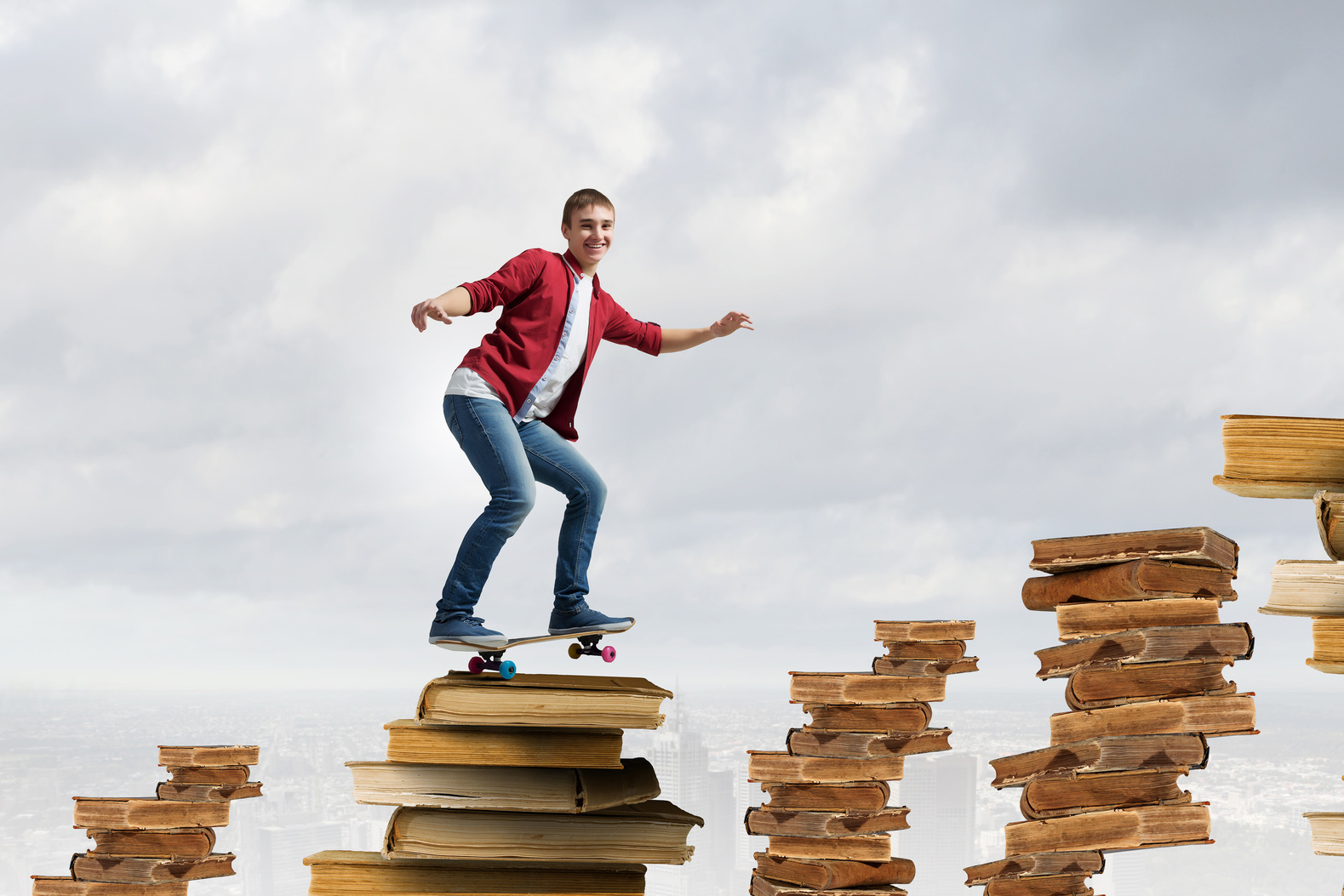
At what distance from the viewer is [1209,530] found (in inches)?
234

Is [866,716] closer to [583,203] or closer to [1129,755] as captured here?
[1129,755]

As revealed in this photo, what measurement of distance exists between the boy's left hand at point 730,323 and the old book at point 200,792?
15.8 ft

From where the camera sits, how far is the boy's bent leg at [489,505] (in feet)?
15.0

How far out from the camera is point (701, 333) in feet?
17.2

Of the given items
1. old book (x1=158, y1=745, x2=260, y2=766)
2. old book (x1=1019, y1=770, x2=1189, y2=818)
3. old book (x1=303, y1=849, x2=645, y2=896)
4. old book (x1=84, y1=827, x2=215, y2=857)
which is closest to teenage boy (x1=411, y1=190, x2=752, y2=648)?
old book (x1=303, y1=849, x2=645, y2=896)

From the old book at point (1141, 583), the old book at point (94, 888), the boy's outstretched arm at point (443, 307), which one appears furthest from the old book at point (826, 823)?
the boy's outstretched arm at point (443, 307)

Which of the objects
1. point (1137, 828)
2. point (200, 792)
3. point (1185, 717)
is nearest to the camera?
point (1137, 828)

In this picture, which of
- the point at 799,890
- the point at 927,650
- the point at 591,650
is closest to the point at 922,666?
the point at 927,650

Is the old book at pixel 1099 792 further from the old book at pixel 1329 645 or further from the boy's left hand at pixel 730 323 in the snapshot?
the boy's left hand at pixel 730 323

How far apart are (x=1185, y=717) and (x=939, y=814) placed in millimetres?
3171

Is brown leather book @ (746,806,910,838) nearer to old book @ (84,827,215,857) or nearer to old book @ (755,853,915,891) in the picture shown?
old book @ (755,853,915,891)

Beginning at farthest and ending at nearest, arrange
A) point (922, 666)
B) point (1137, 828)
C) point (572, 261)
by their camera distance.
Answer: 1. point (922, 666)
2. point (1137, 828)
3. point (572, 261)

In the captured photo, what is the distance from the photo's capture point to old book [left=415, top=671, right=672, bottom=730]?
163 inches

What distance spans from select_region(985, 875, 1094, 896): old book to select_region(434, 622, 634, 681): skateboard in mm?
2732
